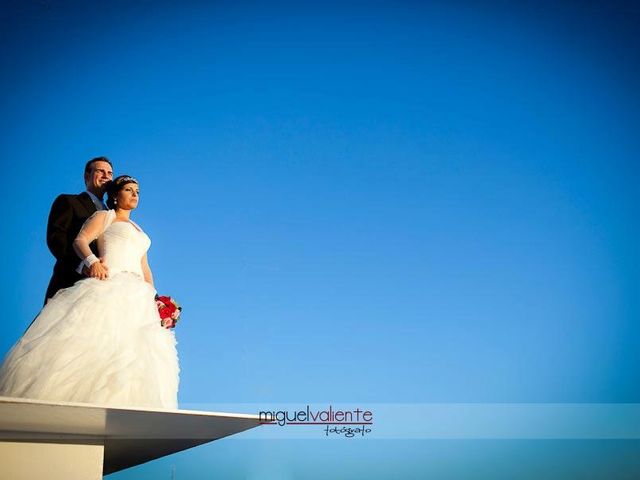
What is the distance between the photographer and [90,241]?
22.2 feet

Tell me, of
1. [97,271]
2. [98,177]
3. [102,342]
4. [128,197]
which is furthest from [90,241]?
[102,342]

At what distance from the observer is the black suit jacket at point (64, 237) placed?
22.4ft

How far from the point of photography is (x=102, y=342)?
19.8 feet

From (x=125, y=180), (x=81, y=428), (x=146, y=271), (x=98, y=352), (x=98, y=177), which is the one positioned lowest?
(x=81, y=428)

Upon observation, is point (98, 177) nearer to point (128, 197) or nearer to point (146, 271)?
point (128, 197)

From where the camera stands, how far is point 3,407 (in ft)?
15.6

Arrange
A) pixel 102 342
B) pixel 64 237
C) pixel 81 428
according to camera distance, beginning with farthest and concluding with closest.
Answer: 1. pixel 64 237
2. pixel 102 342
3. pixel 81 428

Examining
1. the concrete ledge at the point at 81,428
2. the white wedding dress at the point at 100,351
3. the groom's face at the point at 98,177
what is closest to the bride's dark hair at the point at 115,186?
the groom's face at the point at 98,177

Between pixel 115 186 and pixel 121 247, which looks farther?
pixel 115 186

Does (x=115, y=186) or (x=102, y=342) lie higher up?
(x=115, y=186)

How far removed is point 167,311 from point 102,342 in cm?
84

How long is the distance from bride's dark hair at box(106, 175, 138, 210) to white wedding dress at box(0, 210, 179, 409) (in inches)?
24.8

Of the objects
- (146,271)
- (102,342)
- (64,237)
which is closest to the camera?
(102,342)

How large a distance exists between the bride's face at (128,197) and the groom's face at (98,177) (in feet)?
1.12
